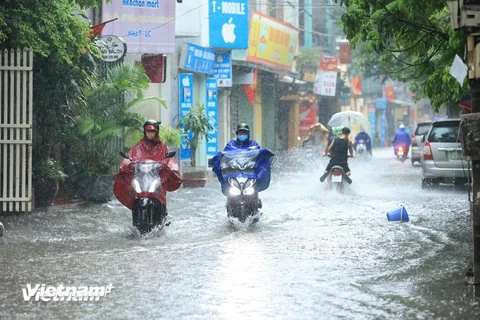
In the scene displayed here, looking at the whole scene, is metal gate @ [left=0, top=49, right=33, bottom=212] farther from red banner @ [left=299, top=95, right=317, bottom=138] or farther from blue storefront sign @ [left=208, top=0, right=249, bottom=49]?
red banner @ [left=299, top=95, right=317, bottom=138]

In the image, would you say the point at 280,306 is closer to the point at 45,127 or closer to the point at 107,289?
the point at 107,289

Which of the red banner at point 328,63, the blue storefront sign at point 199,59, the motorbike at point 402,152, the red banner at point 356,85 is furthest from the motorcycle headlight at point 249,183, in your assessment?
the red banner at point 356,85

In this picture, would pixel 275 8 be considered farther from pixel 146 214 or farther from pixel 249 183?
pixel 146 214

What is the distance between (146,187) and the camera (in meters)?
12.5

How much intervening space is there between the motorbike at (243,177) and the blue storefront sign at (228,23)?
50.3 ft

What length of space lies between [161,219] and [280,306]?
5.40 m

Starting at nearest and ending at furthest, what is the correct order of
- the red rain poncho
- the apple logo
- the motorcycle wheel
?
the motorcycle wheel, the red rain poncho, the apple logo

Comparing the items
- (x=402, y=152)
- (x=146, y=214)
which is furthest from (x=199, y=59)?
(x=146, y=214)

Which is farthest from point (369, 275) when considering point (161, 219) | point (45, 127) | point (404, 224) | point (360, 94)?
point (360, 94)

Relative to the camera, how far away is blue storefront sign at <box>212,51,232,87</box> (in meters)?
30.9

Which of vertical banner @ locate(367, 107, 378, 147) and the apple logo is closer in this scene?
the apple logo

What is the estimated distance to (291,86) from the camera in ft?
145

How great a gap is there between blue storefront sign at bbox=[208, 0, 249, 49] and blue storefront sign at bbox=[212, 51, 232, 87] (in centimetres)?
140

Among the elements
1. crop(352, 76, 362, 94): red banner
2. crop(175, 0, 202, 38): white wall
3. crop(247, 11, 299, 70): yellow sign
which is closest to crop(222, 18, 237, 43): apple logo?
crop(175, 0, 202, 38): white wall
